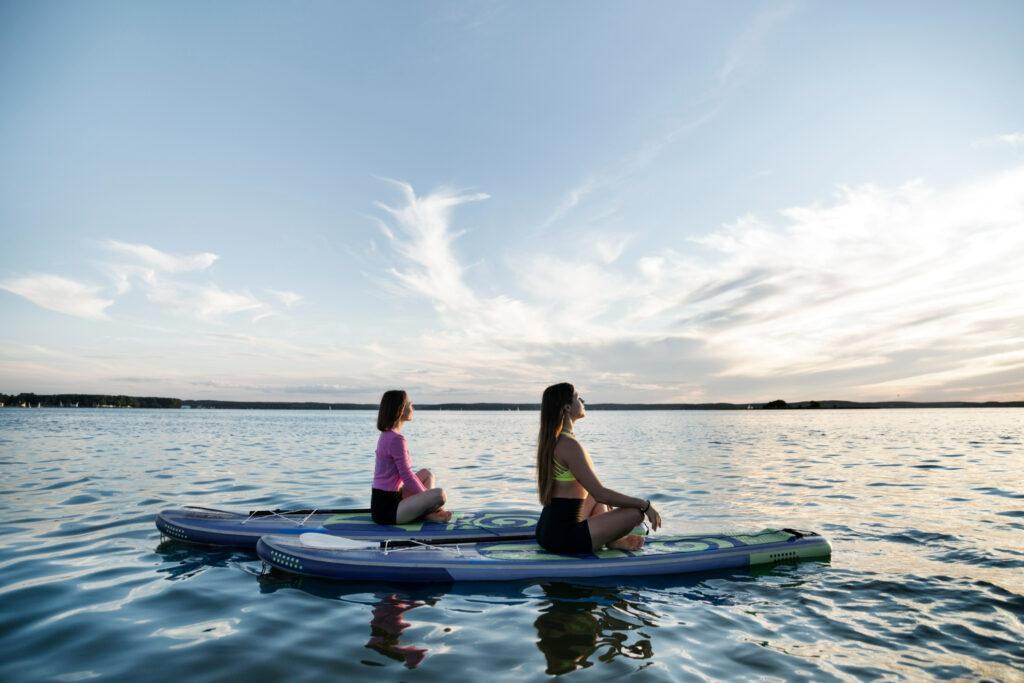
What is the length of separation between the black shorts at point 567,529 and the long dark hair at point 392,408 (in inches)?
107

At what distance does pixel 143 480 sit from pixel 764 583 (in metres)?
16.0

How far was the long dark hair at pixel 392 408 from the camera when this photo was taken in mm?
8805

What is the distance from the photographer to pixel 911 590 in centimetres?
688

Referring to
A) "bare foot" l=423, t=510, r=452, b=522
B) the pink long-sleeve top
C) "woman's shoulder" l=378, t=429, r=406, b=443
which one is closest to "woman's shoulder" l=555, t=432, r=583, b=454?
the pink long-sleeve top

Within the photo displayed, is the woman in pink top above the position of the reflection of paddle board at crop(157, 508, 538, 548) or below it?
above

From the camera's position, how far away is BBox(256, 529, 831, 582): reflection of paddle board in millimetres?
7211

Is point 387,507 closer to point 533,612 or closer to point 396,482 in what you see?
point 396,482

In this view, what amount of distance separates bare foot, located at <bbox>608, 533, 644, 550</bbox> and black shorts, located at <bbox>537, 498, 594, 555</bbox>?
0.42 metres

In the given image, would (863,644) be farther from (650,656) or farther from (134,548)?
(134,548)

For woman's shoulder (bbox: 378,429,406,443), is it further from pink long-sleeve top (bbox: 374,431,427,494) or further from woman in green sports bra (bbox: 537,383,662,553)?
woman in green sports bra (bbox: 537,383,662,553)

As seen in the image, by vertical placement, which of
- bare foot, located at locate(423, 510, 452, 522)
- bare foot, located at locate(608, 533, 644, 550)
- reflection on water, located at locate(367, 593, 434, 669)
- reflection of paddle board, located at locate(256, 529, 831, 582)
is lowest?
reflection on water, located at locate(367, 593, 434, 669)

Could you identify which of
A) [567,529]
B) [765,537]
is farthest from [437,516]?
[765,537]

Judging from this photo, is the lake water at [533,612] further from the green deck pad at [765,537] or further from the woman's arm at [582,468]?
the woman's arm at [582,468]

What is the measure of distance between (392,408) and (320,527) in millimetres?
2137
